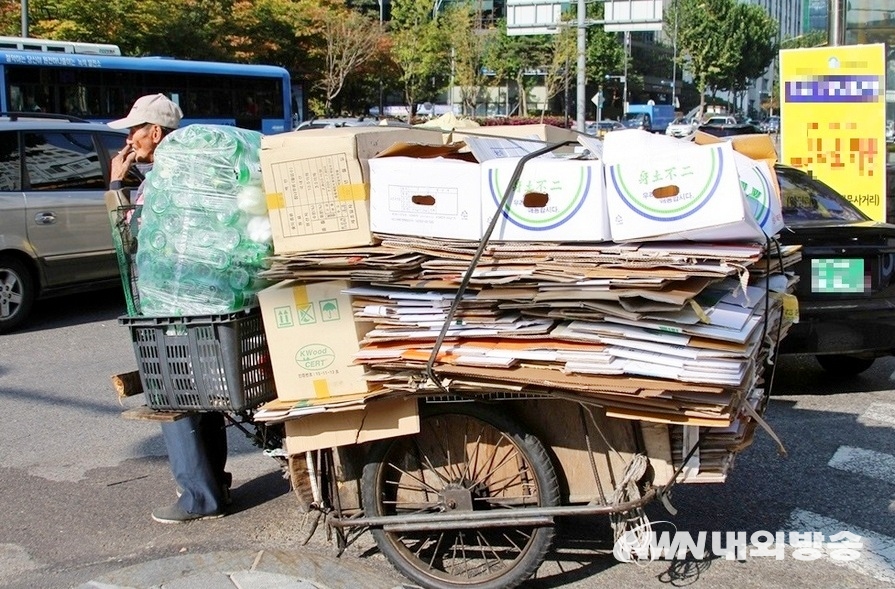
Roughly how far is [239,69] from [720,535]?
21.3 meters

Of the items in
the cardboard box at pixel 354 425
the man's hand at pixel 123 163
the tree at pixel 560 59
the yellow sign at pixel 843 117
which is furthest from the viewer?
the tree at pixel 560 59

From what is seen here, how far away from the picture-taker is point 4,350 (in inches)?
334

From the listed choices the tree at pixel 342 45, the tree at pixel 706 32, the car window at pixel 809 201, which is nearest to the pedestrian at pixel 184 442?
the car window at pixel 809 201

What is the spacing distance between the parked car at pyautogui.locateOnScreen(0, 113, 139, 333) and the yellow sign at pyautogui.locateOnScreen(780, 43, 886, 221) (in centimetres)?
687

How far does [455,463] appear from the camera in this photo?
3.79 metres

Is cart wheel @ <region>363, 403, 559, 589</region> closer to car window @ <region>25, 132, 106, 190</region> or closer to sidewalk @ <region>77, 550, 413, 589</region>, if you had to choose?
sidewalk @ <region>77, 550, 413, 589</region>

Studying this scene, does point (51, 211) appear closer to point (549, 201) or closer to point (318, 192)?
point (318, 192)

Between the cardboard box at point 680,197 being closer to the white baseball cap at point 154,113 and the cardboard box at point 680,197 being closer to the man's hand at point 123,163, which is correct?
the white baseball cap at point 154,113

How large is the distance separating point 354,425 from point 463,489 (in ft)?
1.58

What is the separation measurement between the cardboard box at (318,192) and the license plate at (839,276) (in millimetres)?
3855

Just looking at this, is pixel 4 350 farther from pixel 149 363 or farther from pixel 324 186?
pixel 324 186

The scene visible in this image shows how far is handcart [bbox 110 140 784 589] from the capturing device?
3.56m

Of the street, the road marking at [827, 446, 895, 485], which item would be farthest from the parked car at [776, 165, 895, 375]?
the road marking at [827, 446, 895, 485]

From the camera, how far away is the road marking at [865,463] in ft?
16.8
